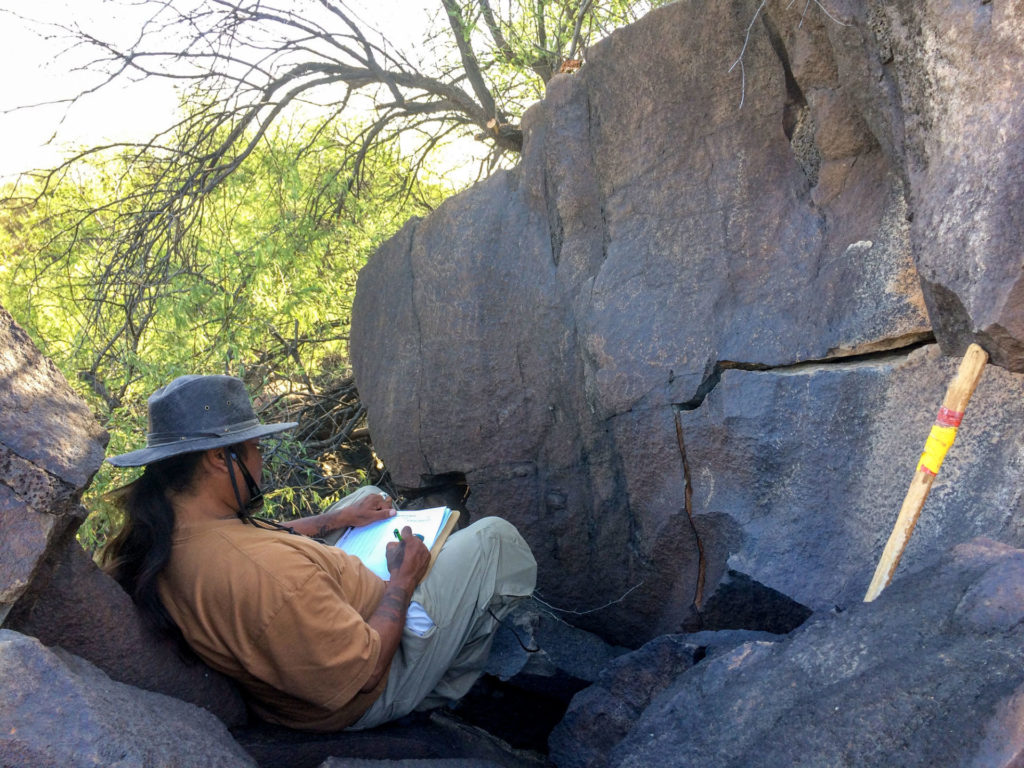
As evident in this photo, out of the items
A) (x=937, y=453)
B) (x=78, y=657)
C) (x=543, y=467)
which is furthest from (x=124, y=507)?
(x=937, y=453)

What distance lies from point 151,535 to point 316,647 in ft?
1.84

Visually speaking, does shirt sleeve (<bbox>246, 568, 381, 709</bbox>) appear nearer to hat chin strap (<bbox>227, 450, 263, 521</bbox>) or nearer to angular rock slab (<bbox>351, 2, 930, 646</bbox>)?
hat chin strap (<bbox>227, 450, 263, 521</bbox>)

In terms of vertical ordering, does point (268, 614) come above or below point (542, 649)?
above

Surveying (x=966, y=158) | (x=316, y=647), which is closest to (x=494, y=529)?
(x=316, y=647)

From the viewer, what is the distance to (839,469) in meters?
3.05

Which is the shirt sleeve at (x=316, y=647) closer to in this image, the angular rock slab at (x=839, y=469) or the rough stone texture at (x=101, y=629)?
the rough stone texture at (x=101, y=629)

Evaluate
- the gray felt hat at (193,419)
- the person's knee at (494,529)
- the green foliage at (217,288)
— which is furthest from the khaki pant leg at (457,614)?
the green foliage at (217,288)

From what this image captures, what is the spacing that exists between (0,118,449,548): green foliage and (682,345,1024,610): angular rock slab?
269 centimetres

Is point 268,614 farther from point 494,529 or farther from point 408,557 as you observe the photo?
point 494,529

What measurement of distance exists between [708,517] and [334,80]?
408 cm

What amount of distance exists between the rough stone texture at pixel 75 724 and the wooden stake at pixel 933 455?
170cm

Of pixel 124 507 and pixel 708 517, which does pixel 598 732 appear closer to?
pixel 708 517

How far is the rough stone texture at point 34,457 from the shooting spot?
2.18 meters

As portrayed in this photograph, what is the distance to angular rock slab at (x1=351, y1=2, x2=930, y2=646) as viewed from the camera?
10.6ft
